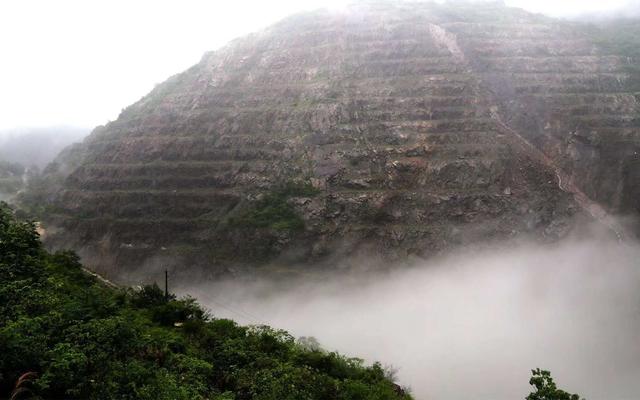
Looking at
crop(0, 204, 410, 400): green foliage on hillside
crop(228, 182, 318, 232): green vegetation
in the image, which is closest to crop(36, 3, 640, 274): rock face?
crop(228, 182, 318, 232): green vegetation

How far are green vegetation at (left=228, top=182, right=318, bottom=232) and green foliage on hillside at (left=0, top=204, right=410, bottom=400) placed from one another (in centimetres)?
4344

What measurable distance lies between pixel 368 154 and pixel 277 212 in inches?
656

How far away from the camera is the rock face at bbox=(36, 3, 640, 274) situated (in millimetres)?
74188

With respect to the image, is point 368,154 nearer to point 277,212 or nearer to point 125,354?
point 277,212

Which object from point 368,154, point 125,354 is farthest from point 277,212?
point 125,354

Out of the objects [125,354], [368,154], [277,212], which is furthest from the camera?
[368,154]

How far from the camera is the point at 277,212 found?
3039 inches

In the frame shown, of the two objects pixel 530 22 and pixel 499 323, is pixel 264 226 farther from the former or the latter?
pixel 530 22

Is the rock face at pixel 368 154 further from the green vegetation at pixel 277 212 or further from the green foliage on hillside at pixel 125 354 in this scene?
the green foliage on hillside at pixel 125 354

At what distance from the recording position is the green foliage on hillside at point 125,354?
15.4 m

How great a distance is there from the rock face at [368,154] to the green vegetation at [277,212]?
20cm

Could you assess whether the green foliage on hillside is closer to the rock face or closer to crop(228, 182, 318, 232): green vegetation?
crop(228, 182, 318, 232): green vegetation

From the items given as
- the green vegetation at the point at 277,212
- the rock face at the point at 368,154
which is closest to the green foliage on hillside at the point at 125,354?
the green vegetation at the point at 277,212

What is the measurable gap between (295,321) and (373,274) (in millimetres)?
12744
